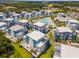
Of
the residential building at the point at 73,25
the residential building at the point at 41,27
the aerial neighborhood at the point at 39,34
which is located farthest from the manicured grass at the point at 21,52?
the residential building at the point at 73,25

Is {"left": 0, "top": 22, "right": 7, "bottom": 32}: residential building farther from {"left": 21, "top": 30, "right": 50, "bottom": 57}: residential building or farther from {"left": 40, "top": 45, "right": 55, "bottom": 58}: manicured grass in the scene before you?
{"left": 40, "top": 45, "right": 55, "bottom": 58}: manicured grass

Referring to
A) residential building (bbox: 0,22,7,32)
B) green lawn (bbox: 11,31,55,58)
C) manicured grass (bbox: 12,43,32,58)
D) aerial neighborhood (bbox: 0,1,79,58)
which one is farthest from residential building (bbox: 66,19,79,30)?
residential building (bbox: 0,22,7,32)

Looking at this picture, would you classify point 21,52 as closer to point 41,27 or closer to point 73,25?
point 41,27

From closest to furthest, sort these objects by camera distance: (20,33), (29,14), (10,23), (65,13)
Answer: (20,33)
(10,23)
(65,13)
(29,14)

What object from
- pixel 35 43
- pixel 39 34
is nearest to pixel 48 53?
pixel 35 43

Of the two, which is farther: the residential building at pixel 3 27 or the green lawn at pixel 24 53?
the residential building at pixel 3 27

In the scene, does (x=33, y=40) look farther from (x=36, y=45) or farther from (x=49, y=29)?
(x=49, y=29)

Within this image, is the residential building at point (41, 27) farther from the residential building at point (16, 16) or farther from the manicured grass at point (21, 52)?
the manicured grass at point (21, 52)

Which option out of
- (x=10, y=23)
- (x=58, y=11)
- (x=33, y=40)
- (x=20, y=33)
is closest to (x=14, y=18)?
(x=10, y=23)
